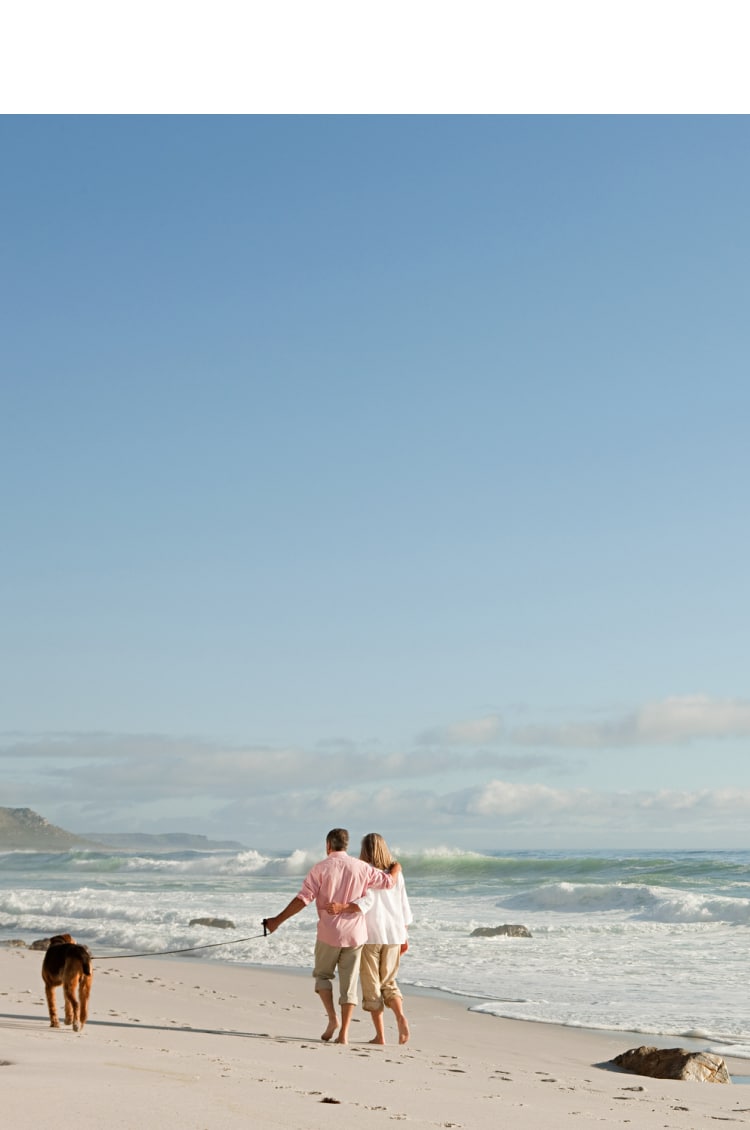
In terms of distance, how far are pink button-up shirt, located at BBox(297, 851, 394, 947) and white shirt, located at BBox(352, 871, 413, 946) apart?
0.53ft

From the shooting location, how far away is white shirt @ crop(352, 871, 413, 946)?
27.6ft

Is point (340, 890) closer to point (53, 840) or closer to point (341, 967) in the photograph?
point (341, 967)

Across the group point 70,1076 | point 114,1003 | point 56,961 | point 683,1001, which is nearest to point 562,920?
point 683,1001

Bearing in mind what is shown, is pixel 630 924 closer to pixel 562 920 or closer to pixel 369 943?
pixel 562 920

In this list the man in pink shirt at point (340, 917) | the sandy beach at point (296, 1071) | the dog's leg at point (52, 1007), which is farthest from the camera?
the man in pink shirt at point (340, 917)

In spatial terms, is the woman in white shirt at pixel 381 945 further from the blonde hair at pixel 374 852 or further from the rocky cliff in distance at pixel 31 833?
the rocky cliff in distance at pixel 31 833

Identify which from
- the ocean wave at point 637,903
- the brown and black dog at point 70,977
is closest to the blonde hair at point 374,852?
the brown and black dog at point 70,977

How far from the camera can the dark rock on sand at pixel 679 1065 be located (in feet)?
26.0

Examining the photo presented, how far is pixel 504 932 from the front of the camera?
1830cm

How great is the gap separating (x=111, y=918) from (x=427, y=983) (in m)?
10.8

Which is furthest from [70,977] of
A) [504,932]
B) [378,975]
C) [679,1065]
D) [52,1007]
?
[504,932]

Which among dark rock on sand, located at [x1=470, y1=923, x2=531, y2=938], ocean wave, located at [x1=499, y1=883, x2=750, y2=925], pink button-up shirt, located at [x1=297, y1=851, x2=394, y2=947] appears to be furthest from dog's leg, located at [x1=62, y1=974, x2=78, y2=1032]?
ocean wave, located at [x1=499, y1=883, x2=750, y2=925]

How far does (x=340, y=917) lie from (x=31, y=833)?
9155cm

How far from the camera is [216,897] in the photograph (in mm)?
28203
